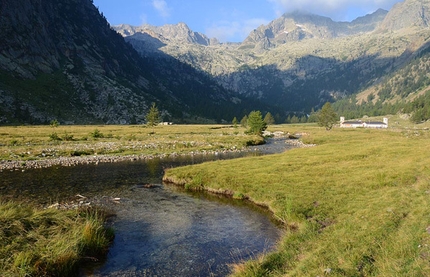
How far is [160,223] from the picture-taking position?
22.8 meters

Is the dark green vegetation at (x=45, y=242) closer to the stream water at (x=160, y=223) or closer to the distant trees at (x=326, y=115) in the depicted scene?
the stream water at (x=160, y=223)

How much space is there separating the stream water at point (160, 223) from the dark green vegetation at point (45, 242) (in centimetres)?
107

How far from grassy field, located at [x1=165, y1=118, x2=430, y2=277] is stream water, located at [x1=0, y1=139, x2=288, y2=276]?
2.22 metres

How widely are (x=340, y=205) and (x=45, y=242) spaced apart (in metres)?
20.3

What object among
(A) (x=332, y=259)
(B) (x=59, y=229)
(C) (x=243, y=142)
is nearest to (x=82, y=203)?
(B) (x=59, y=229)

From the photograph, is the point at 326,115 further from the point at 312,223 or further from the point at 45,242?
the point at 45,242

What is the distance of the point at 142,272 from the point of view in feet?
50.8

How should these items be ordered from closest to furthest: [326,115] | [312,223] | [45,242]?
[45,242]
[312,223]
[326,115]

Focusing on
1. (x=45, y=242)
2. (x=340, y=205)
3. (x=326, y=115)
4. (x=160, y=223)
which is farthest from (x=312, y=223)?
(x=326, y=115)

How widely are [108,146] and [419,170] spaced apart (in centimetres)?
5862

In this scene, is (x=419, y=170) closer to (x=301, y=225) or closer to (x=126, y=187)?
(x=301, y=225)

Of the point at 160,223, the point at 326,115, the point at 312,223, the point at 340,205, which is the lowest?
the point at 160,223

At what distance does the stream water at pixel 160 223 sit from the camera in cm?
1647

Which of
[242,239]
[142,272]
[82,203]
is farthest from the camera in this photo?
[82,203]
